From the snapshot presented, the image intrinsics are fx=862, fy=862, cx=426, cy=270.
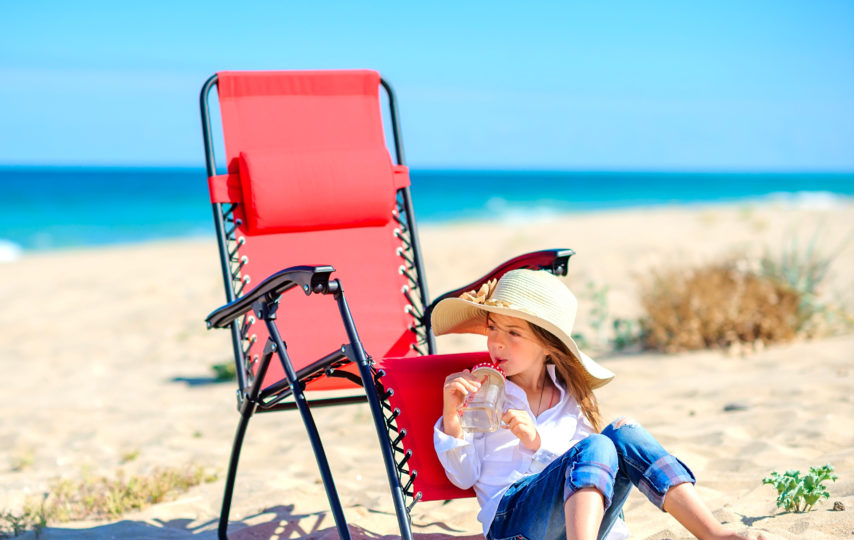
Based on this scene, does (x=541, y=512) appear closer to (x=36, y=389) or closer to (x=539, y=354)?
(x=539, y=354)

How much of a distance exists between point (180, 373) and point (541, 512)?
15.5 ft

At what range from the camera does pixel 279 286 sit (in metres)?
2.18

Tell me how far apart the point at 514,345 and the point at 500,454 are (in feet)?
0.93

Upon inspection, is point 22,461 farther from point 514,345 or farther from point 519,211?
point 519,211

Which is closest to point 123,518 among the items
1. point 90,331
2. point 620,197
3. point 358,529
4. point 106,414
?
point 358,529

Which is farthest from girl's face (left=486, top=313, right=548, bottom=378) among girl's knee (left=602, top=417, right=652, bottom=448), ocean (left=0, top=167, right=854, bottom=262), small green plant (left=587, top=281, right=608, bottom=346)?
ocean (left=0, top=167, right=854, bottom=262)

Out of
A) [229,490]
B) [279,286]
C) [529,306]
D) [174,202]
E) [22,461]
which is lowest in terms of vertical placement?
[22,461]

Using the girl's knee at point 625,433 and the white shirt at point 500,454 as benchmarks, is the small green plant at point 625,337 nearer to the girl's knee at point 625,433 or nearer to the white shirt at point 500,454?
the white shirt at point 500,454

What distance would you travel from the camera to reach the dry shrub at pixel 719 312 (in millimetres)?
5535

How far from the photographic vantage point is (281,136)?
3570 millimetres

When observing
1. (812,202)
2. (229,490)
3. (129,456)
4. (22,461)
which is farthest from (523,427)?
(812,202)

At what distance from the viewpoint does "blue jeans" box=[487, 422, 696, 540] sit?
1934 millimetres

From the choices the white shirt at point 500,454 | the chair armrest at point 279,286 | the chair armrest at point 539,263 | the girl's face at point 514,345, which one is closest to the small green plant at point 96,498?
the chair armrest at point 279,286

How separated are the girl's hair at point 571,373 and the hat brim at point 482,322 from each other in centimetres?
2
